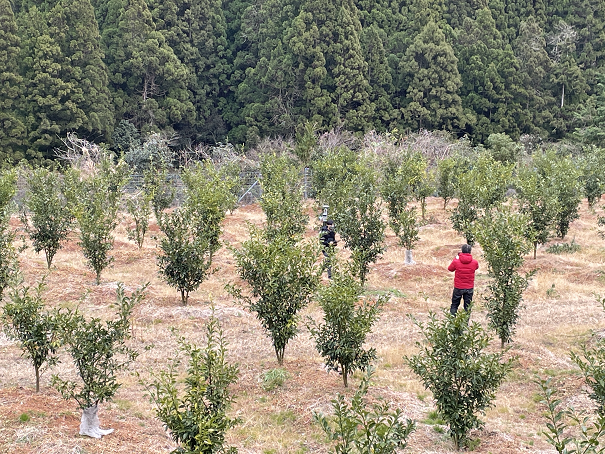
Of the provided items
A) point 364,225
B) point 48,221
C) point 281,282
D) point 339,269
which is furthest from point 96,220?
point 281,282

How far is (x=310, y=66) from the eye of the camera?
46.2m

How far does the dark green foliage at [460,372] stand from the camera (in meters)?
7.62

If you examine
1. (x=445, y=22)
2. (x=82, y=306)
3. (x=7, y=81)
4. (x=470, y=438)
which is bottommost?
(x=82, y=306)

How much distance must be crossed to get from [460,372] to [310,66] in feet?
134

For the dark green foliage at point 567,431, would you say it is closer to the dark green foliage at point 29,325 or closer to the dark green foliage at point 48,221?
the dark green foliage at point 29,325

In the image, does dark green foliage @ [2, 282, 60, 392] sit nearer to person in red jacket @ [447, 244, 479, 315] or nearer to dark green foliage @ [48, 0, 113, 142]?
person in red jacket @ [447, 244, 479, 315]

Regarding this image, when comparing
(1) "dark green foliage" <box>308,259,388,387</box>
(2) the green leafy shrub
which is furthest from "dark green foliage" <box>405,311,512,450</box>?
(2) the green leafy shrub

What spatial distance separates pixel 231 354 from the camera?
38.2 feet

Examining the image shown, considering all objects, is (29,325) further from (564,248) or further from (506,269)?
(564,248)

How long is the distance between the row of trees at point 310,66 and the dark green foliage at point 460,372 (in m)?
35.0

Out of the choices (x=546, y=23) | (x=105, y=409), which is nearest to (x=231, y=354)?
(x=105, y=409)

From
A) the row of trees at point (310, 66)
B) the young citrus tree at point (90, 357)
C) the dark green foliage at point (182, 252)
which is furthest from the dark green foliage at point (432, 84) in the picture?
the young citrus tree at point (90, 357)

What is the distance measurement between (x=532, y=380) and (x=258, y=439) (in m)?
5.05

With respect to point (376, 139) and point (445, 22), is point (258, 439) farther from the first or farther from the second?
point (445, 22)
